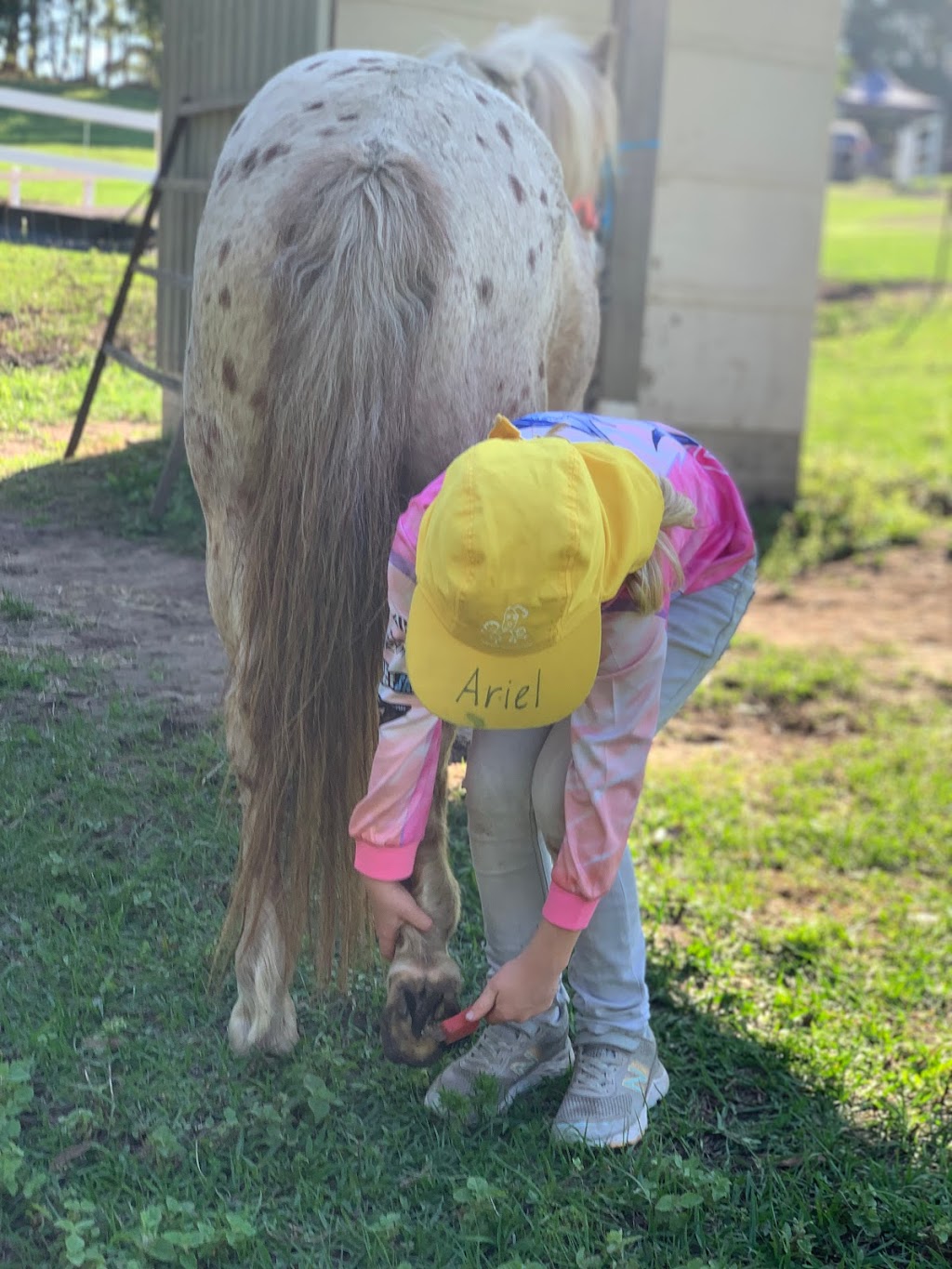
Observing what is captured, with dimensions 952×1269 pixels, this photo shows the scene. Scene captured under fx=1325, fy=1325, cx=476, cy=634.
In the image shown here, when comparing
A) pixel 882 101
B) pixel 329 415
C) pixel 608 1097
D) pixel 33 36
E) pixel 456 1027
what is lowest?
pixel 608 1097

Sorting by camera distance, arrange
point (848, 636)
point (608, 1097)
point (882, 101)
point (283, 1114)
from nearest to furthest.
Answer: point (283, 1114) < point (608, 1097) < point (848, 636) < point (882, 101)

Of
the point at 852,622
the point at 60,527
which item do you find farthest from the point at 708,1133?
the point at 852,622

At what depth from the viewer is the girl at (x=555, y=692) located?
5.36 ft

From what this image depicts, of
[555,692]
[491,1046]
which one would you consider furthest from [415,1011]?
[555,692]

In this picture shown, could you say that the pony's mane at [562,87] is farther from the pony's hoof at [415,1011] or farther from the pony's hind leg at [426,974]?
the pony's hoof at [415,1011]

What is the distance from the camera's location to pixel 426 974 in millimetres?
2119

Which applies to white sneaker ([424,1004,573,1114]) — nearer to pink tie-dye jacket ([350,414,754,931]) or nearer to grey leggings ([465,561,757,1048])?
grey leggings ([465,561,757,1048])

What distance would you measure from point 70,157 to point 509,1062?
1864 mm

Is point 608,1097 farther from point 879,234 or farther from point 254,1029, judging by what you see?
point 879,234

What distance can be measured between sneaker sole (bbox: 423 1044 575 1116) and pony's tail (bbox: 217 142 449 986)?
276mm

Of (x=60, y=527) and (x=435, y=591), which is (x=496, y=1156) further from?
(x=60, y=527)

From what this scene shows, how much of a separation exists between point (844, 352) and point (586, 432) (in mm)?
15253

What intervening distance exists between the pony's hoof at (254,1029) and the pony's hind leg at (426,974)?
0.17 m

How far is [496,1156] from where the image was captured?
2041 millimetres
